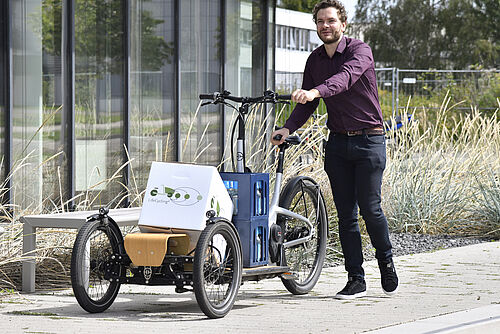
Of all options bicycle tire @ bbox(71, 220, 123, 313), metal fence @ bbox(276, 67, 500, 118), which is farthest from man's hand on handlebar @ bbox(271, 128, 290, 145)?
metal fence @ bbox(276, 67, 500, 118)

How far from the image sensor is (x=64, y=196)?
1038cm

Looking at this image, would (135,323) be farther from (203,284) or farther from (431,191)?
(431,191)

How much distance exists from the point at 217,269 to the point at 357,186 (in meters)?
1.19

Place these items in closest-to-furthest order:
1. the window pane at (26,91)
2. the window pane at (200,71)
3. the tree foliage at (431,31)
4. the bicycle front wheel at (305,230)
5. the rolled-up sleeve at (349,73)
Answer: the rolled-up sleeve at (349,73) → the bicycle front wheel at (305,230) → the window pane at (26,91) → the window pane at (200,71) → the tree foliage at (431,31)

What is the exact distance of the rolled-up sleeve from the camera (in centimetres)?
563

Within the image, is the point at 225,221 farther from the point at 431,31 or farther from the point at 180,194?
the point at 431,31

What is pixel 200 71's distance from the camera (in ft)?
40.0

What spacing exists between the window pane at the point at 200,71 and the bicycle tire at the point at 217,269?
20.3 ft

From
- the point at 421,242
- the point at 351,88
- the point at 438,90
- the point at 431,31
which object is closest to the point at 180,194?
the point at 351,88

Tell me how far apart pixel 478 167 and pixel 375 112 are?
4.83 metres

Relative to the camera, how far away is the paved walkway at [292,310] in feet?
16.6

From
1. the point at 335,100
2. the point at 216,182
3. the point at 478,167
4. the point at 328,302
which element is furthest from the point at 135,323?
the point at 478,167

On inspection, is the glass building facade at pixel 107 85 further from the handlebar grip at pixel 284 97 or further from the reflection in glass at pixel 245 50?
the handlebar grip at pixel 284 97

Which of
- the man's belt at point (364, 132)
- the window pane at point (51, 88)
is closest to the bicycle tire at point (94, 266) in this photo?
the man's belt at point (364, 132)
